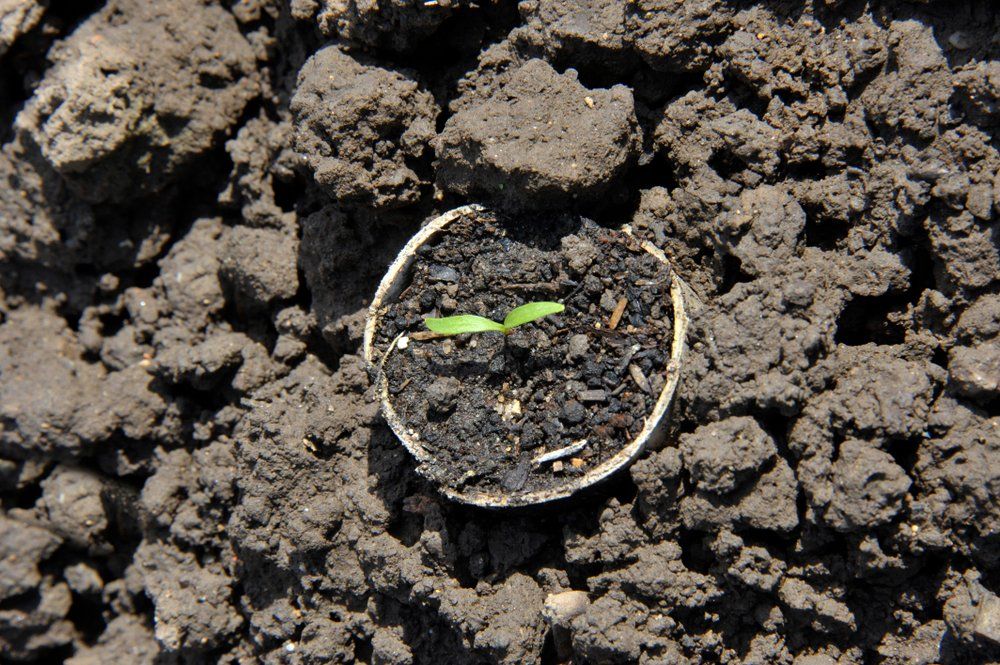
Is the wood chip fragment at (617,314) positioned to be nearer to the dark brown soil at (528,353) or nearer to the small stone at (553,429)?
the dark brown soil at (528,353)

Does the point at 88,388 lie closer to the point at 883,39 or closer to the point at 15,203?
the point at 15,203

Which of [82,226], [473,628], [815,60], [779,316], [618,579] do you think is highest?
[815,60]

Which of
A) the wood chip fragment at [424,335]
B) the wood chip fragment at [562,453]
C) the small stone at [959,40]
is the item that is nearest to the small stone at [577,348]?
the wood chip fragment at [562,453]

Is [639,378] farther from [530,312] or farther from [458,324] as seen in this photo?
[458,324]

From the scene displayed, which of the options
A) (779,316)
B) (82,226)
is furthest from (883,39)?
(82,226)

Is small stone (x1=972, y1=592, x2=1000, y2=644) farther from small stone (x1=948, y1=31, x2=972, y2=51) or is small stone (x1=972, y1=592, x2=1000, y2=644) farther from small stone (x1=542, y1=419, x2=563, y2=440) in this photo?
small stone (x1=948, y1=31, x2=972, y2=51)

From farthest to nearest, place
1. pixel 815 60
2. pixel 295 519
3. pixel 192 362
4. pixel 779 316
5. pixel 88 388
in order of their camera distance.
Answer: pixel 88 388 < pixel 192 362 < pixel 295 519 < pixel 815 60 < pixel 779 316

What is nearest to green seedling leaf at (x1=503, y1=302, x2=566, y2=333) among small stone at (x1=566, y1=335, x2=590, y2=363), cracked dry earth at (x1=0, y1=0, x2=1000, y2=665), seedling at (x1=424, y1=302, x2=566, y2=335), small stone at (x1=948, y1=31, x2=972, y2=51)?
seedling at (x1=424, y1=302, x2=566, y2=335)
